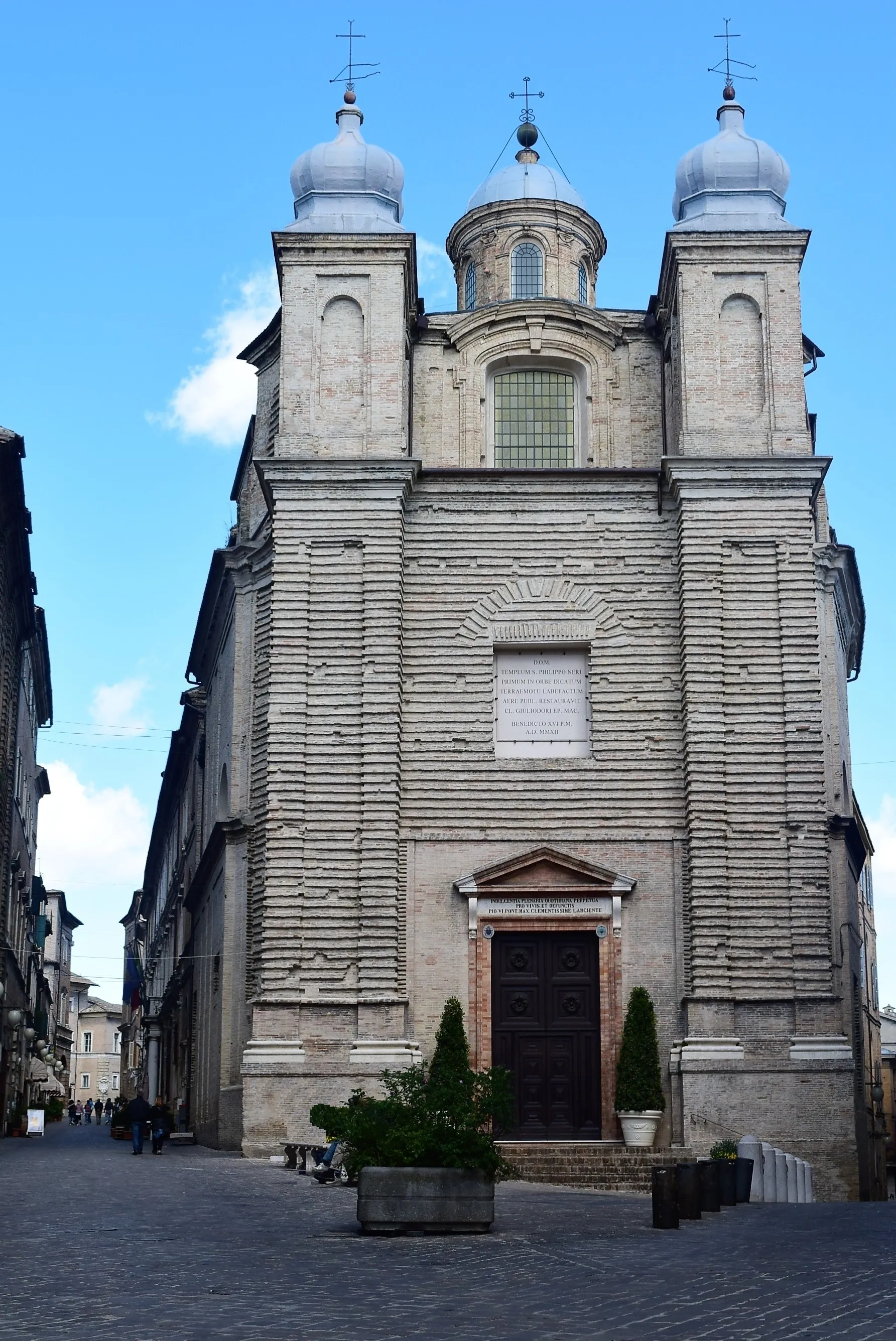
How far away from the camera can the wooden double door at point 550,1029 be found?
28781 millimetres

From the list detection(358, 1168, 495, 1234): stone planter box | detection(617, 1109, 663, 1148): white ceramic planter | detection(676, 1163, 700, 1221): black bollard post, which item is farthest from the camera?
detection(617, 1109, 663, 1148): white ceramic planter

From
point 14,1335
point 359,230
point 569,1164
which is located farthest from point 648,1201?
point 359,230

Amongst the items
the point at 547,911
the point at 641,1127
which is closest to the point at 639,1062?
the point at 641,1127

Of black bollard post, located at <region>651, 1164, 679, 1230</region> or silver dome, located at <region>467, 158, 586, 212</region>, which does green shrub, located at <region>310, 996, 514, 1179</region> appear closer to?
black bollard post, located at <region>651, 1164, 679, 1230</region>

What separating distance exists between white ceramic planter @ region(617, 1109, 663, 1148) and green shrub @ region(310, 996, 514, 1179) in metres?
10.6

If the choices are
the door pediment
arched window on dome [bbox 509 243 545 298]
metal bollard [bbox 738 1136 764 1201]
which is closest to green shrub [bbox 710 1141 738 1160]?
metal bollard [bbox 738 1136 764 1201]

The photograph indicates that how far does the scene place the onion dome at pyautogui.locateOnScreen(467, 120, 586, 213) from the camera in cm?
3653

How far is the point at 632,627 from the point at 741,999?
6.55m

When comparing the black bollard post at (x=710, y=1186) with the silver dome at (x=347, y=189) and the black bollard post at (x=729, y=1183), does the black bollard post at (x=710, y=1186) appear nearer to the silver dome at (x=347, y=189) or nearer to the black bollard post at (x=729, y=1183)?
the black bollard post at (x=729, y=1183)

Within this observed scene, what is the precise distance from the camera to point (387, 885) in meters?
28.6

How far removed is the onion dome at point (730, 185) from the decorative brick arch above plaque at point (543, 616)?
708 cm

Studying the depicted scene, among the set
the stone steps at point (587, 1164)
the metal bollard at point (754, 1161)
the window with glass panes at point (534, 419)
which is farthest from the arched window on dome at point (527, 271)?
the metal bollard at point (754, 1161)

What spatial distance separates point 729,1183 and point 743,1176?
0.79 m

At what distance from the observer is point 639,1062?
2805 cm
